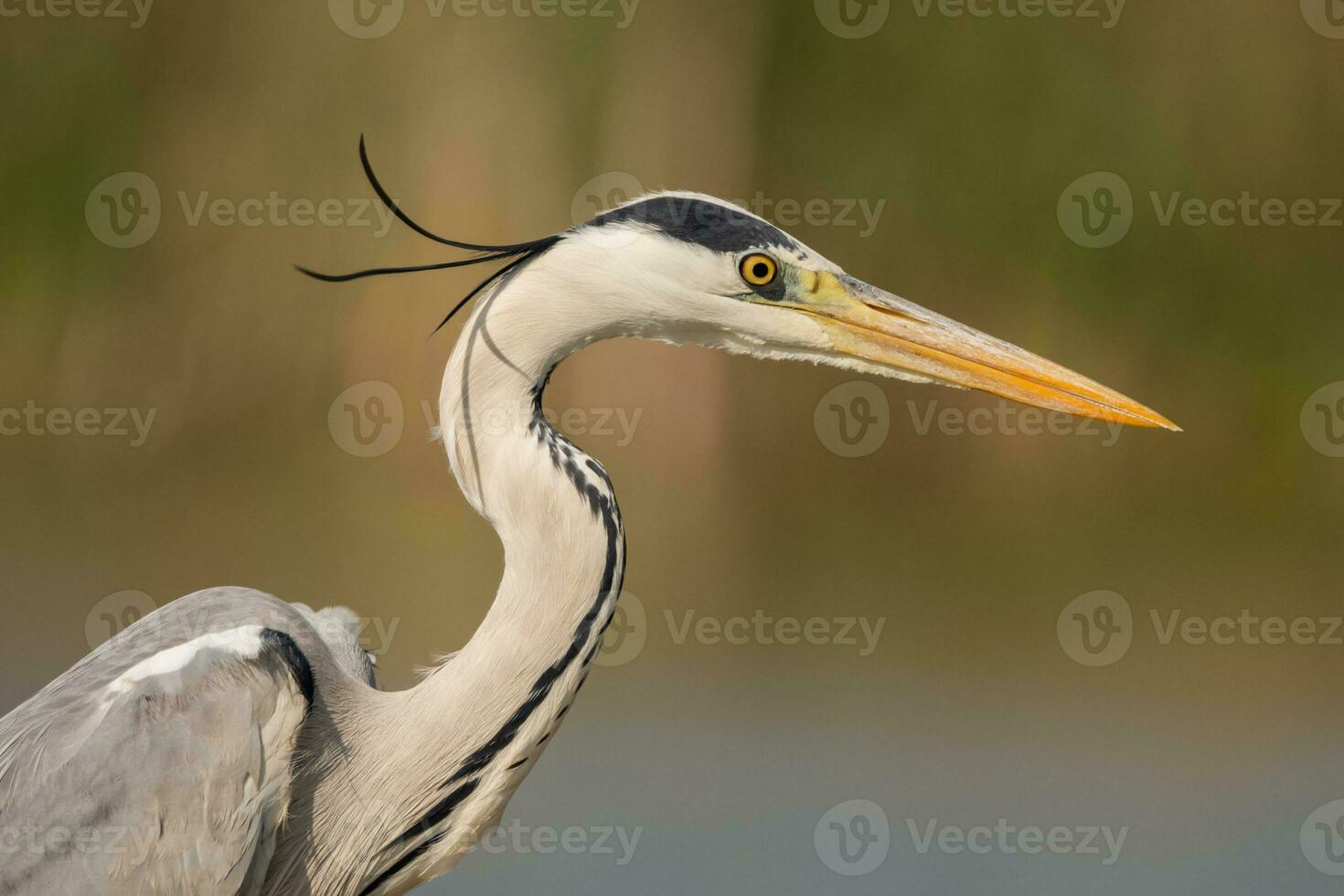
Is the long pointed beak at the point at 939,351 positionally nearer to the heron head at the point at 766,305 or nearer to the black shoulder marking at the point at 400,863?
the heron head at the point at 766,305

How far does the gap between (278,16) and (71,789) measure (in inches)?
221

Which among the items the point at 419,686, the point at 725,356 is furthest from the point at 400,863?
the point at 725,356

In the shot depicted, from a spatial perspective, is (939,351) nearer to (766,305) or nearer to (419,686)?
→ (766,305)

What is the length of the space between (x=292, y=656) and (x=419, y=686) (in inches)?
8.5

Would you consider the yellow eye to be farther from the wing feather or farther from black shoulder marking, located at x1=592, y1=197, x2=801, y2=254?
the wing feather

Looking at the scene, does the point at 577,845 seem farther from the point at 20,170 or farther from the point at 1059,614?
the point at 20,170

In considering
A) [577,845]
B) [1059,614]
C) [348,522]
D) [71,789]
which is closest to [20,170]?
[348,522]

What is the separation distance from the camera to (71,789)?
199 centimetres

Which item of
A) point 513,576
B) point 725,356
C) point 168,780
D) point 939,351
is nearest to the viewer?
point 168,780

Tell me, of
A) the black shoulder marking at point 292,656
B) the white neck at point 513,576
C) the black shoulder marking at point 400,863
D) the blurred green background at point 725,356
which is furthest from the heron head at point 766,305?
the blurred green background at point 725,356

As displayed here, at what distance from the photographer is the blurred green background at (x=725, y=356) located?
5.80m

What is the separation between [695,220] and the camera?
2.23 meters

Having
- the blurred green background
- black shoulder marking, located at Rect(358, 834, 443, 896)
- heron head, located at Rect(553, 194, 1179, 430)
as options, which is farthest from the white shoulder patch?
the blurred green background

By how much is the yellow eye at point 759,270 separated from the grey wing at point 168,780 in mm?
906
